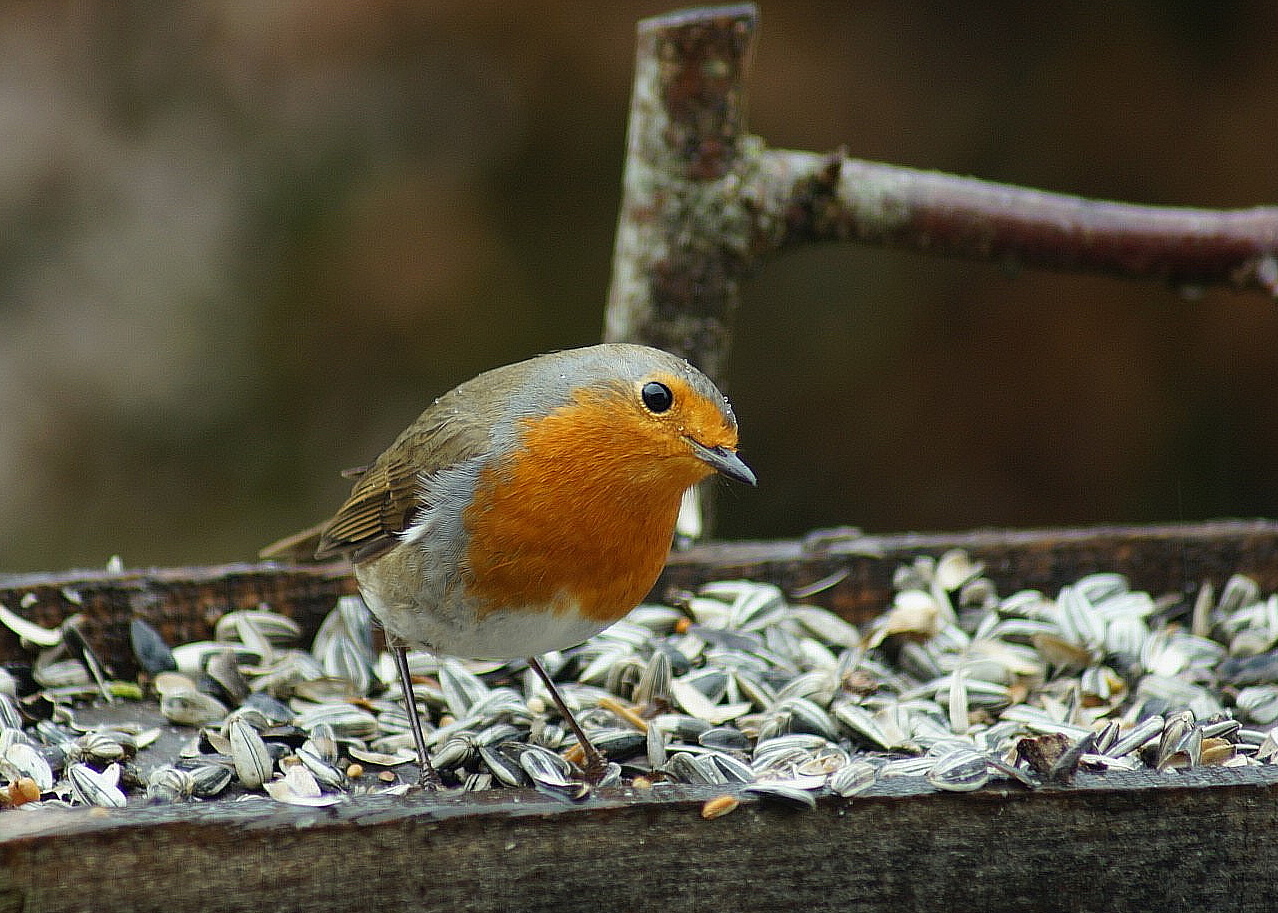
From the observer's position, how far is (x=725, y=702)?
11.5 ft

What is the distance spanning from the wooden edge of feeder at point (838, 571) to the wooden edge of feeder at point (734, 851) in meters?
1.43

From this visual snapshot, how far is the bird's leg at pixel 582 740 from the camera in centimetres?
297

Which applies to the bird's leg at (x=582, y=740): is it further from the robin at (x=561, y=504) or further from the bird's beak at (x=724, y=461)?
the bird's beak at (x=724, y=461)

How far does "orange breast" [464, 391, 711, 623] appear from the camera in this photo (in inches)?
116

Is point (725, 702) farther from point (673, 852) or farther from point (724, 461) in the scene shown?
point (673, 852)

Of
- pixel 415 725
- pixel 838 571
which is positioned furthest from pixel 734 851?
pixel 838 571

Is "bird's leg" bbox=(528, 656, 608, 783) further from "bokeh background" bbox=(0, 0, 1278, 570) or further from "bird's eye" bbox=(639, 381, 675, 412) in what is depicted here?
"bokeh background" bbox=(0, 0, 1278, 570)

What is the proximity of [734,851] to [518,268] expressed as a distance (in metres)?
4.62

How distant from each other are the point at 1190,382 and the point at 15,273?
5.75m

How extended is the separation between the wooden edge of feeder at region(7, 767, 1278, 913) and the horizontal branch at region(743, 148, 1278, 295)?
1887 millimetres

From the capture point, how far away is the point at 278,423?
6.91 meters

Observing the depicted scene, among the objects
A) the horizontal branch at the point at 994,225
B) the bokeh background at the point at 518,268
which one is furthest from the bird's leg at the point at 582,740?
the bokeh background at the point at 518,268

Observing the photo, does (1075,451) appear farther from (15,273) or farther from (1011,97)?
(15,273)

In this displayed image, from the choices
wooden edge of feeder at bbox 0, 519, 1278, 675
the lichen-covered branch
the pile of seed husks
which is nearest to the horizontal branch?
the lichen-covered branch
